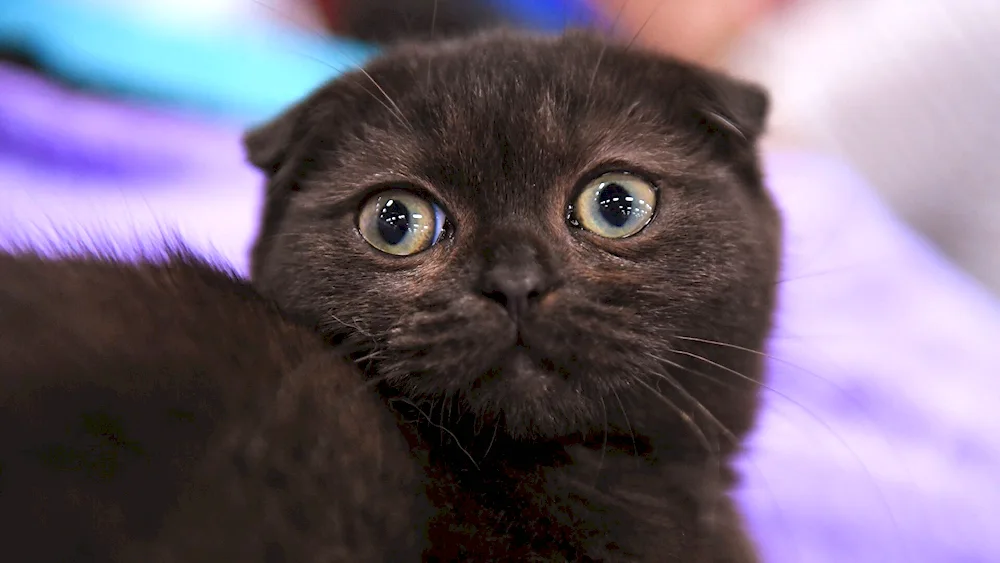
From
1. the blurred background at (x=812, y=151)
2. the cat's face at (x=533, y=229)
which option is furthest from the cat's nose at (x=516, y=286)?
the blurred background at (x=812, y=151)

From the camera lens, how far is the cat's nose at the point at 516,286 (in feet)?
2.30

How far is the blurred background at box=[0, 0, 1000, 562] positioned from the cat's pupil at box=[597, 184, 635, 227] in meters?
0.61

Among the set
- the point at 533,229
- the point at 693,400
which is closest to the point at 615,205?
the point at 533,229

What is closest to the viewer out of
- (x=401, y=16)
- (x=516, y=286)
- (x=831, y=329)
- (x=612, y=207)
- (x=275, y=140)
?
(x=516, y=286)

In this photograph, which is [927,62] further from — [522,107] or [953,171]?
[522,107]

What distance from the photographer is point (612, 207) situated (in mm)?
825

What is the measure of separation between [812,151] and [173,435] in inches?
65.8

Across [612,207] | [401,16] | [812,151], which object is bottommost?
[612,207]

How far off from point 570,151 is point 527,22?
3.32 feet

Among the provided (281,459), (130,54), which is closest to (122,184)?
(130,54)

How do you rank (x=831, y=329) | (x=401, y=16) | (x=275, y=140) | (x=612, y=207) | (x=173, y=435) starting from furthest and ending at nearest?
(x=401, y=16)
(x=831, y=329)
(x=275, y=140)
(x=612, y=207)
(x=173, y=435)

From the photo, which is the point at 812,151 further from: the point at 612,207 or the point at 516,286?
the point at 516,286

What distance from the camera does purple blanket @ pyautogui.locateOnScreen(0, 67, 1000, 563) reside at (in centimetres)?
122

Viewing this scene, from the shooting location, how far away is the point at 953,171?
5.61ft
